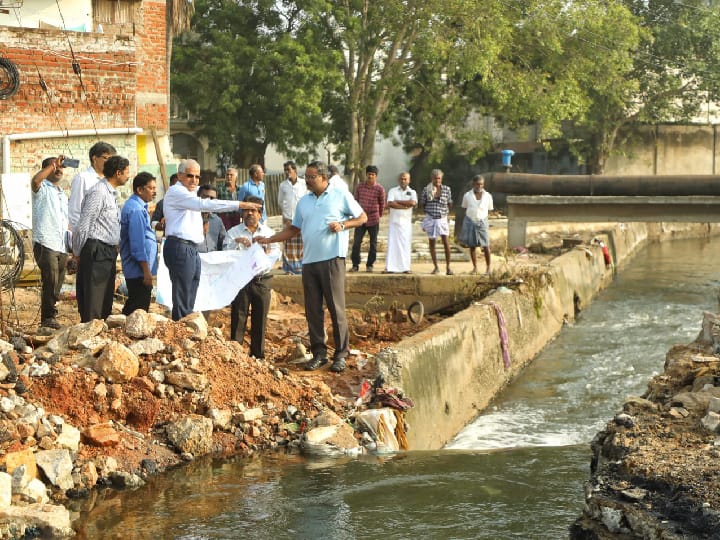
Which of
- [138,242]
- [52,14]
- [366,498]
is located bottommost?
[366,498]

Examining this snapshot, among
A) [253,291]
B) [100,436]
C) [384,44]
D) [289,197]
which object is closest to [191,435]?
[100,436]

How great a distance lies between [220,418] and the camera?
7.80 metres

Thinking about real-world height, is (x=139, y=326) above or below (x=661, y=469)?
above

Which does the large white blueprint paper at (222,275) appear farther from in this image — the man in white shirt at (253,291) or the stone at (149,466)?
the stone at (149,466)

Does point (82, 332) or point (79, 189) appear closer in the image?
point (82, 332)

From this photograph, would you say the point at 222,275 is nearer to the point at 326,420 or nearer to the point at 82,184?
the point at 82,184

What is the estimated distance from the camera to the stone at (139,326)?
311 inches

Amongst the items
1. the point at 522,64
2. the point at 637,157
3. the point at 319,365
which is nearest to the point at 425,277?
the point at 319,365

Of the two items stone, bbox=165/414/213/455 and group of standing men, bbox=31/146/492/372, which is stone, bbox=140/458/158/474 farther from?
group of standing men, bbox=31/146/492/372

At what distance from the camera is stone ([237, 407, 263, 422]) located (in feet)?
26.1

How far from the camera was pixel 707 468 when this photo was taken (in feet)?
19.5

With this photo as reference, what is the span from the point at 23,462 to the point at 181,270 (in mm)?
2937

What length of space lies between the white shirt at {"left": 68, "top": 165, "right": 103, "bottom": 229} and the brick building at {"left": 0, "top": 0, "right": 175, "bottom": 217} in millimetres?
8674

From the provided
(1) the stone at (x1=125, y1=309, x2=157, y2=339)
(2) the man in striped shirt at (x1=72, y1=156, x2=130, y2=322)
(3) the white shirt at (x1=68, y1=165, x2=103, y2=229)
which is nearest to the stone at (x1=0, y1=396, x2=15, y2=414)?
(1) the stone at (x1=125, y1=309, x2=157, y2=339)
